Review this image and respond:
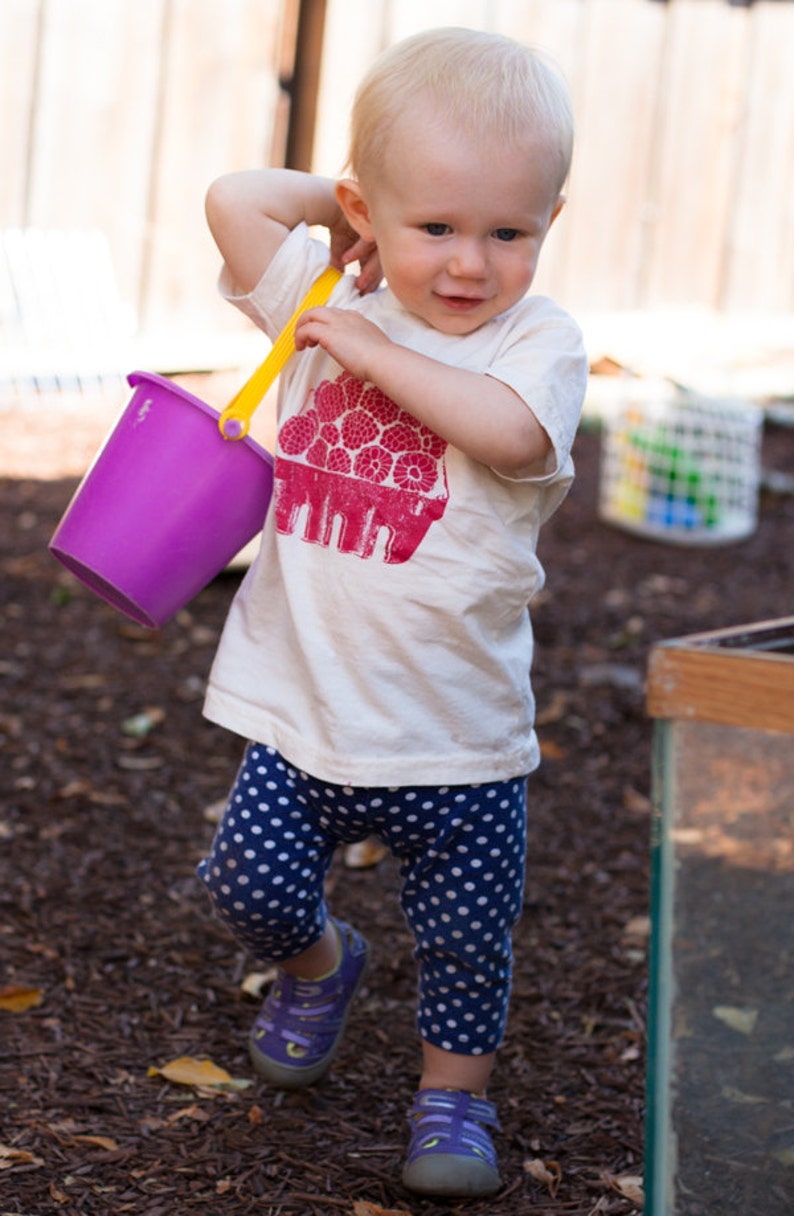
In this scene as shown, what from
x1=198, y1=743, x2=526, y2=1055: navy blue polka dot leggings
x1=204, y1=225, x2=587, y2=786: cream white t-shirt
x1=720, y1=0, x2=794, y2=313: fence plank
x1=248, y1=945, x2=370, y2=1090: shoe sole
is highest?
x1=204, y1=225, x2=587, y2=786: cream white t-shirt

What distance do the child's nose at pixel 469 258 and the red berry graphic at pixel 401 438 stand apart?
23 centimetres

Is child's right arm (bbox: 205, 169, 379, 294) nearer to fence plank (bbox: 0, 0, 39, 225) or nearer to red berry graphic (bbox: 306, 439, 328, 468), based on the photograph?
red berry graphic (bbox: 306, 439, 328, 468)

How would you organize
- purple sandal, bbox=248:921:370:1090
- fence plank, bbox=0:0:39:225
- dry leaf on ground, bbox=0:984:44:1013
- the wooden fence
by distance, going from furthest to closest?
the wooden fence
fence plank, bbox=0:0:39:225
dry leaf on ground, bbox=0:984:44:1013
purple sandal, bbox=248:921:370:1090

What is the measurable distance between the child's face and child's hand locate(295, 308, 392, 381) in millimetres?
75

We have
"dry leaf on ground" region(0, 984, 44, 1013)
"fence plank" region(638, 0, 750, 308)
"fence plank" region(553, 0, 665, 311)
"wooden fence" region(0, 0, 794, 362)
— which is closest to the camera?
"dry leaf on ground" region(0, 984, 44, 1013)

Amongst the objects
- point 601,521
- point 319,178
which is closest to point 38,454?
point 601,521

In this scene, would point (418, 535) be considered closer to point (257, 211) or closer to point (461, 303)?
point (461, 303)

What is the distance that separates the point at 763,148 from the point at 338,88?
3718 mm

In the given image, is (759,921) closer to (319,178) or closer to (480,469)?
(480,469)

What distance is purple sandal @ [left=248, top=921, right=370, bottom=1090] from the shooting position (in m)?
2.51

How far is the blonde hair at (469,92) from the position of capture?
195cm

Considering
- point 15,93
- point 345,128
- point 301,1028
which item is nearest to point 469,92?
point 301,1028

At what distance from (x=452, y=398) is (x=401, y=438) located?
0.53 ft

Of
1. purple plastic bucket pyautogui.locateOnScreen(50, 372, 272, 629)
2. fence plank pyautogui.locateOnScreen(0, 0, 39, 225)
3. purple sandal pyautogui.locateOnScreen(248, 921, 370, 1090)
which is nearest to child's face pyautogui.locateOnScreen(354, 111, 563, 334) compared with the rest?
purple plastic bucket pyautogui.locateOnScreen(50, 372, 272, 629)
